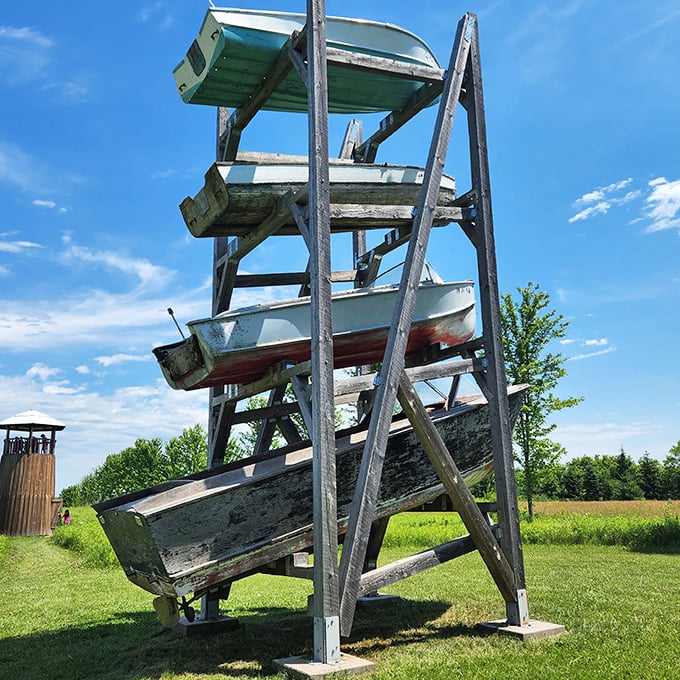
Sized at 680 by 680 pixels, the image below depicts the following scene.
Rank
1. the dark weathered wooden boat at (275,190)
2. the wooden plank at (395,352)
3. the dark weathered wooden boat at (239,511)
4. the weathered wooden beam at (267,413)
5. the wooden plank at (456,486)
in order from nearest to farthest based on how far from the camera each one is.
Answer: the dark weathered wooden boat at (239,511)
the wooden plank at (395,352)
the wooden plank at (456,486)
the dark weathered wooden boat at (275,190)
the weathered wooden beam at (267,413)

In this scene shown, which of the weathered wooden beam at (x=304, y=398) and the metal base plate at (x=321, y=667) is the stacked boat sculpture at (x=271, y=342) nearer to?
the weathered wooden beam at (x=304, y=398)

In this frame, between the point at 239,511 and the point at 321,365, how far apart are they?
152 cm

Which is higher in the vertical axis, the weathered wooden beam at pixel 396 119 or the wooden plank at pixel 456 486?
the weathered wooden beam at pixel 396 119

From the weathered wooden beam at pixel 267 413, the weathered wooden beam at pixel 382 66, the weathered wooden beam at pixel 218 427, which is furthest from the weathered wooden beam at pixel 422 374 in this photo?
the weathered wooden beam at pixel 382 66

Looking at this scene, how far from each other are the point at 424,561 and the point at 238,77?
5.87 m

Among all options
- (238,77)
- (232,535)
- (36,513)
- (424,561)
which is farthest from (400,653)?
(36,513)

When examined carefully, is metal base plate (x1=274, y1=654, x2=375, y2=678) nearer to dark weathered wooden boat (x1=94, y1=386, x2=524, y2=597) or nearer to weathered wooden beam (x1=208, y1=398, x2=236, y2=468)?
dark weathered wooden boat (x1=94, y1=386, x2=524, y2=597)

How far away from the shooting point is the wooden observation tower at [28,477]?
27969mm

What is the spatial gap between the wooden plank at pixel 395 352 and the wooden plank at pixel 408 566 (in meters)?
0.30

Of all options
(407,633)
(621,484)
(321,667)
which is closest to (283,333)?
(321,667)

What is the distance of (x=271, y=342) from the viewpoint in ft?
23.4

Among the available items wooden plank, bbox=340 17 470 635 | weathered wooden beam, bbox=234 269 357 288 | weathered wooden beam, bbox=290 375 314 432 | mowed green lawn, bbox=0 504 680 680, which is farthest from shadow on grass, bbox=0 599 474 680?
weathered wooden beam, bbox=234 269 357 288

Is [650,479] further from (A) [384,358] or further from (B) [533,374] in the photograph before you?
(A) [384,358]

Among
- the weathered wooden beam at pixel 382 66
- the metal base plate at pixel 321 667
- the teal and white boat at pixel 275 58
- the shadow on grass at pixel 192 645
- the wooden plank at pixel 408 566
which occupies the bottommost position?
the shadow on grass at pixel 192 645
